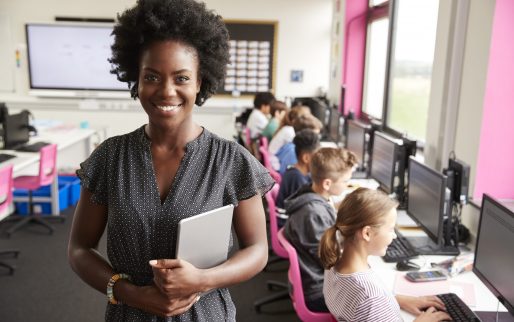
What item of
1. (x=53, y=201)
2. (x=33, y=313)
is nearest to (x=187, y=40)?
(x=33, y=313)

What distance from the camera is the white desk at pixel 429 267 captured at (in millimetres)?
1885

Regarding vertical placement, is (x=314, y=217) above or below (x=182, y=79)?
below

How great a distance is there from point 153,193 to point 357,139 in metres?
3.14

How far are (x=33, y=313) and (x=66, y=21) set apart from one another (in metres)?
4.79

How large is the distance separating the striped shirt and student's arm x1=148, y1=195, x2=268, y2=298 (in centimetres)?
63

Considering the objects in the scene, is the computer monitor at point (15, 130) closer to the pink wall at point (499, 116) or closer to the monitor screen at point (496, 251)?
the pink wall at point (499, 116)

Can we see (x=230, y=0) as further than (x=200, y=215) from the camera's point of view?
Yes

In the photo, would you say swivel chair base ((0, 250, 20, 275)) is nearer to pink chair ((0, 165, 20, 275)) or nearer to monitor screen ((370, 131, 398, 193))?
pink chair ((0, 165, 20, 275))

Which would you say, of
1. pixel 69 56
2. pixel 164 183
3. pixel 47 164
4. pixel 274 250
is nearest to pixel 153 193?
pixel 164 183

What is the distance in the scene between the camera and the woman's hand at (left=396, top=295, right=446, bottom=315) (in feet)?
5.94

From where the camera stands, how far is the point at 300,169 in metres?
3.36

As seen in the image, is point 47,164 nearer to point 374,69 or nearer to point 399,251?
point 399,251

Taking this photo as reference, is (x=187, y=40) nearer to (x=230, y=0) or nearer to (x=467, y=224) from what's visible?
(x=467, y=224)

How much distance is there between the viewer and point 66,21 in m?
6.73
